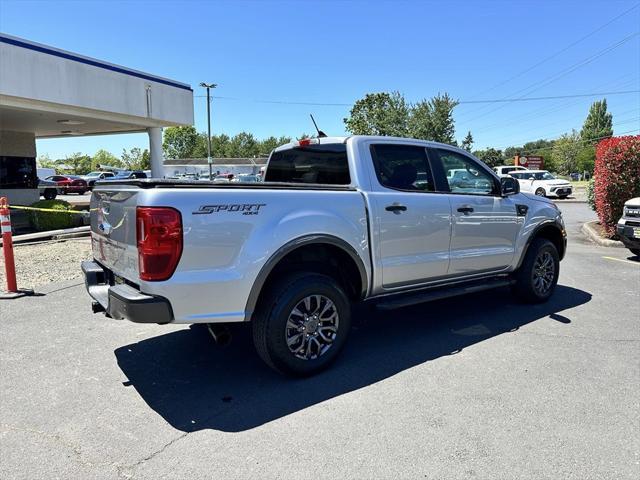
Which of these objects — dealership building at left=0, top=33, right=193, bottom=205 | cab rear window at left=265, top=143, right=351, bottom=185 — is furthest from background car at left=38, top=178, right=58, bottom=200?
cab rear window at left=265, top=143, right=351, bottom=185

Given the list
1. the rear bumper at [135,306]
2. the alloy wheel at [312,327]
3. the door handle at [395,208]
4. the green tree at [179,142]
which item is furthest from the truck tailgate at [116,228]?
the green tree at [179,142]

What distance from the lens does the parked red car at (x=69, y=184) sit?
35.9 meters

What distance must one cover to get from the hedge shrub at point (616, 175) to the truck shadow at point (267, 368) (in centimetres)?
626

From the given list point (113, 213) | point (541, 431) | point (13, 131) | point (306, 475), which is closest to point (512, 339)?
point (541, 431)

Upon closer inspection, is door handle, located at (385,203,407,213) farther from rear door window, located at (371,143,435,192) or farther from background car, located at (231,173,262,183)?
background car, located at (231,173,262,183)

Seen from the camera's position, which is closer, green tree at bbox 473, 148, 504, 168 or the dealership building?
the dealership building

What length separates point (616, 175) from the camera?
34.9 feet

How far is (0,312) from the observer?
5.67 meters

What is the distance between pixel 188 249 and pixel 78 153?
99.0 metres

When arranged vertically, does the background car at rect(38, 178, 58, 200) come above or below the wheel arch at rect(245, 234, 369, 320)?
below

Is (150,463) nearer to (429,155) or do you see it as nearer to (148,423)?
(148,423)

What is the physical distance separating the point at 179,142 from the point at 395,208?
91.5m

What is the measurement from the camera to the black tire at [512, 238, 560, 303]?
5758 millimetres

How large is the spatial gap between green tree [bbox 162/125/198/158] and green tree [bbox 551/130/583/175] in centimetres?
7082
